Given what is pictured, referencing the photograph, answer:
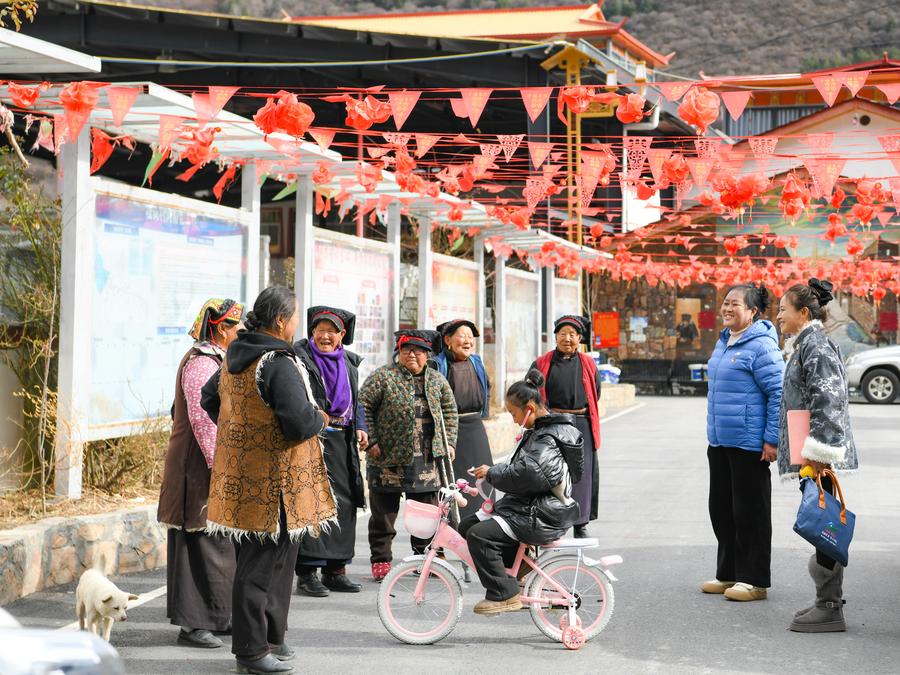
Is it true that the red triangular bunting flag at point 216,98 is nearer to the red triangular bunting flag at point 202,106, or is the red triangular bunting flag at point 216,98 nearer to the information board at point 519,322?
the red triangular bunting flag at point 202,106

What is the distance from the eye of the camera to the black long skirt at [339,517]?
24.1 ft

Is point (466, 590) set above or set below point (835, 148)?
below

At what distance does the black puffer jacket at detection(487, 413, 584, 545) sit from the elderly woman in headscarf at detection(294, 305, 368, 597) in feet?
4.95

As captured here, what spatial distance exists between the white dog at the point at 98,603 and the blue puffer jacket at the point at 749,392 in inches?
148

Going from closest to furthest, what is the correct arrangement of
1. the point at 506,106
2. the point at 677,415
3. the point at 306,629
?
the point at 306,629, the point at 677,415, the point at 506,106

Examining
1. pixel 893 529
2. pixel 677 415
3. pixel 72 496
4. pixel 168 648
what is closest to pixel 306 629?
pixel 168 648

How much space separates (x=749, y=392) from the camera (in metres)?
7.30

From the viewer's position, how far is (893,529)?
9812 mm

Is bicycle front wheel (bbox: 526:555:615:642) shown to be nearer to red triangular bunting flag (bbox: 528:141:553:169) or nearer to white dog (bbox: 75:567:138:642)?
white dog (bbox: 75:567:138:642)

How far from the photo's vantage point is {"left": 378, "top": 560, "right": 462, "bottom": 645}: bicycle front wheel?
241 inches

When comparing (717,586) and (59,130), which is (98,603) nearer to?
(59,130)

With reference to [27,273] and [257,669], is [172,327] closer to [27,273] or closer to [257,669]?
[27,273]

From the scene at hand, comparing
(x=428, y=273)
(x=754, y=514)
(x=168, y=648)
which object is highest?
(x=428, y=273)

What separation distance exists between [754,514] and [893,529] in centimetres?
317
